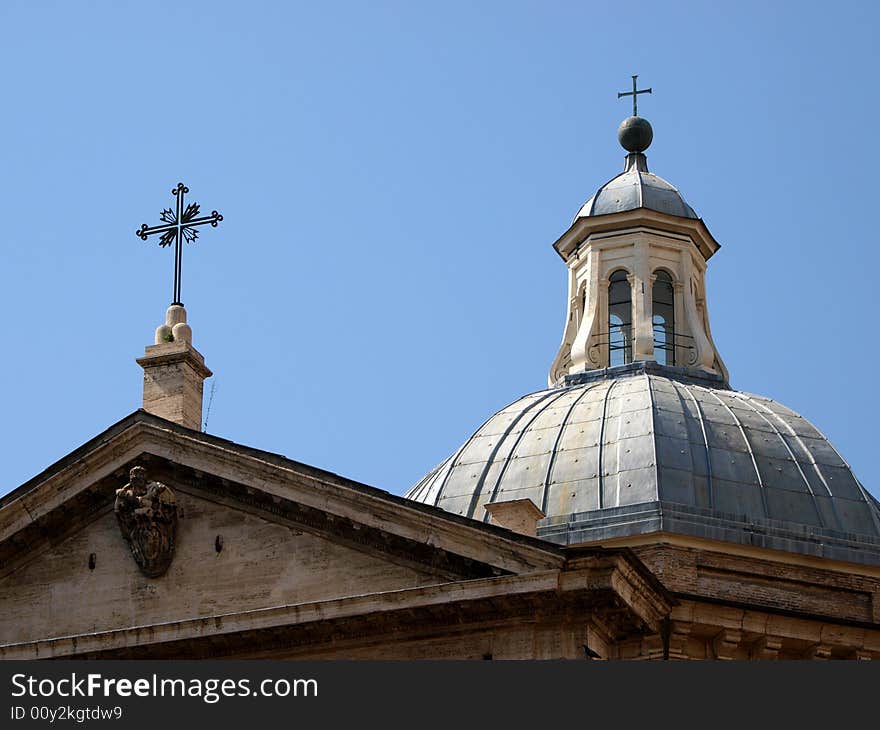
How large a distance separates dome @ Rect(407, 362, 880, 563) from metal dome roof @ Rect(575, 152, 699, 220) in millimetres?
5553

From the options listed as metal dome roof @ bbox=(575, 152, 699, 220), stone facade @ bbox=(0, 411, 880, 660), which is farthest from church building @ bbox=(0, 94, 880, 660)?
metal dome roof @ bbox=(575, 152, 699, 220)

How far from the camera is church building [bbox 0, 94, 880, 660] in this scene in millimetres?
32250

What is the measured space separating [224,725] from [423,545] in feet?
21.3

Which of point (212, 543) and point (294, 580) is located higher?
point (212, 543)

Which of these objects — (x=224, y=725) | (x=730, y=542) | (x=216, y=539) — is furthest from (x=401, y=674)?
(x=730, y=542)

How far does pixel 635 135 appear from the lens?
53688 millimetres

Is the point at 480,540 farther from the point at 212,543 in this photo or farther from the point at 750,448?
the point at 750,448

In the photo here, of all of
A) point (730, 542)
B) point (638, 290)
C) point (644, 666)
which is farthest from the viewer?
point (638, 290)

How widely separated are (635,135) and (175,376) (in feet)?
63.9

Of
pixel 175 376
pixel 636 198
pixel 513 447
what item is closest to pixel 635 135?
pixel 636 198

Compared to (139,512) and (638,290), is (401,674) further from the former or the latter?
(638,290)

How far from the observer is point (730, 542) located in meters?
41.6

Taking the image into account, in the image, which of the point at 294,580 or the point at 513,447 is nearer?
the point at 294,580

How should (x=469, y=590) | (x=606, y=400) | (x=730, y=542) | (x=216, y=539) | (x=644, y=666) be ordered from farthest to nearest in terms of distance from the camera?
1. (x=606, y=400)
2. (x=730, y=542)
3. (x=216, y=539)
4. (x=469, y=590)
5. (x=644, y=666)
